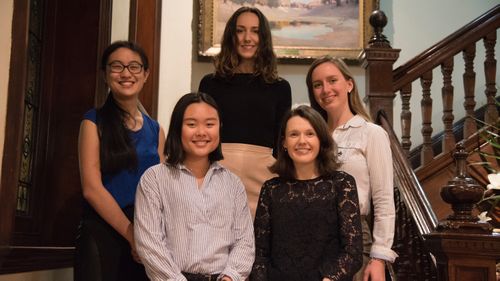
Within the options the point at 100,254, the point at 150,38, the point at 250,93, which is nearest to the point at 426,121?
the point at 150,38

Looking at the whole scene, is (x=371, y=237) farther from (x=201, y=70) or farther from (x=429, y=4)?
(x=429, y=4)

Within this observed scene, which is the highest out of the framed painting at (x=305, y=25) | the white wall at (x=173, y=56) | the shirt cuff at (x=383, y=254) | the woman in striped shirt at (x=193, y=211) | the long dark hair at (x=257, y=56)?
the framed painting at (x=305, y=25)

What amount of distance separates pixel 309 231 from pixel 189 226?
0.40 metres

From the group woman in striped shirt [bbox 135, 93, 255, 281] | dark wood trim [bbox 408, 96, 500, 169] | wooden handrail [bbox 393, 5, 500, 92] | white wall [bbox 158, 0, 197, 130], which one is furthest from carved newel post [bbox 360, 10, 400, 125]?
woman in striped shirt [bbox 135, 93, 255, 281]

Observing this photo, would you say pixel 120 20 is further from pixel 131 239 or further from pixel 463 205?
pixel 463 205

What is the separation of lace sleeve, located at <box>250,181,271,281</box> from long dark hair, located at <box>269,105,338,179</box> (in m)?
0.10

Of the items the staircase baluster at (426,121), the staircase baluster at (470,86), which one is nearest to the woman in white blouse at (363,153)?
the staircase baluster at (426,121)

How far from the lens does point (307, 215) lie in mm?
1976

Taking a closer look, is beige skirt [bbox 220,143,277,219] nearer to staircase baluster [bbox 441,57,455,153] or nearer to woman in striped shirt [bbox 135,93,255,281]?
woman in striped shirt [bbox 135,93,255,281]

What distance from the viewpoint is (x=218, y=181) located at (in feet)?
6.64

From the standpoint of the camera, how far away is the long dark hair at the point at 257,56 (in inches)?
95.9

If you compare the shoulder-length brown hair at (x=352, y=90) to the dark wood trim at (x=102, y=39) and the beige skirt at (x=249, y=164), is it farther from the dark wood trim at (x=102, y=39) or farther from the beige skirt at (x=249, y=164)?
the dark wood trim at (x=102, y=39)

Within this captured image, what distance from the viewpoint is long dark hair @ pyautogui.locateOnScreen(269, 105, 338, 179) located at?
6.70ft

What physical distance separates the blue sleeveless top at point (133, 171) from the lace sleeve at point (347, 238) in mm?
706
